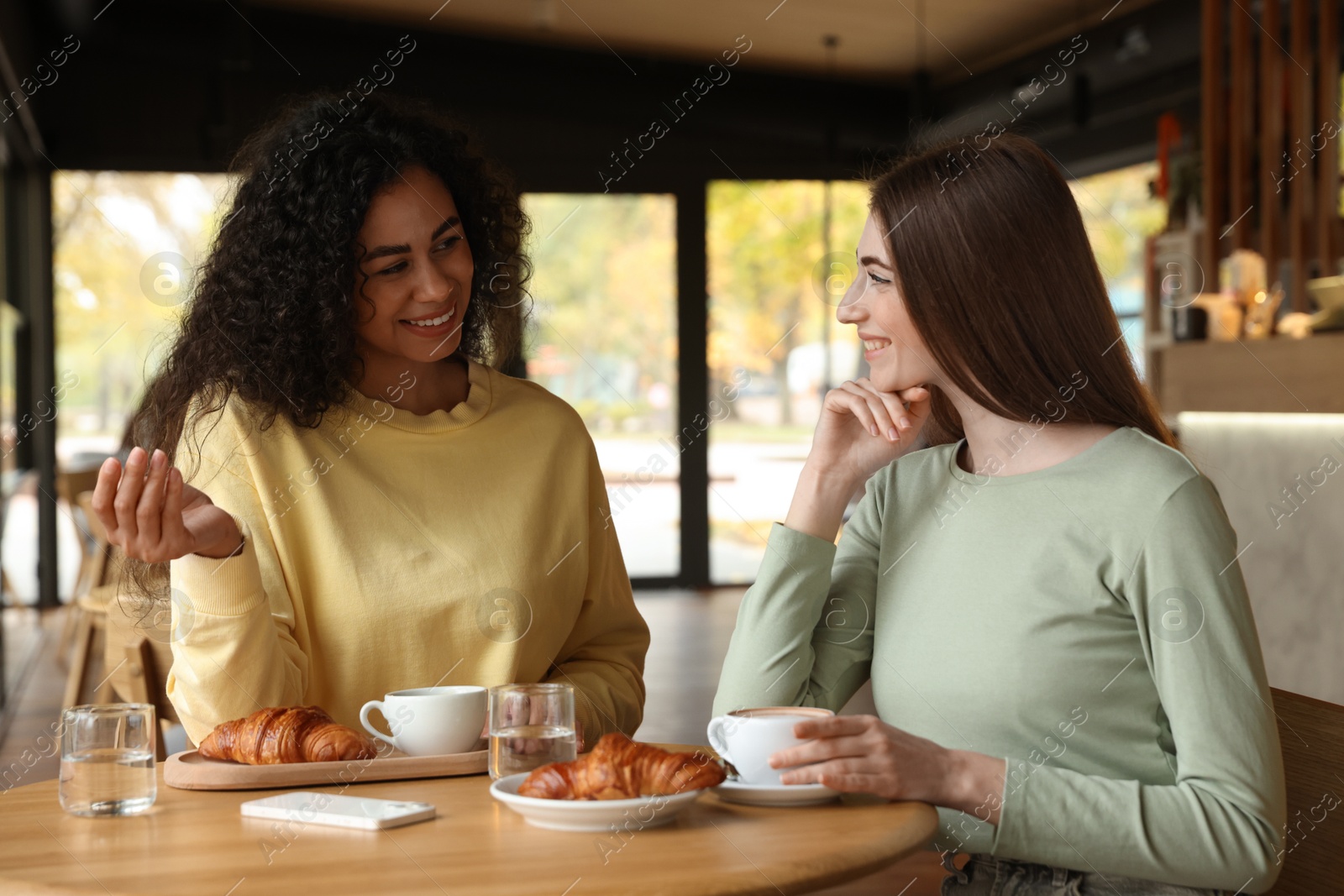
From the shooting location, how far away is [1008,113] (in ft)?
25.7

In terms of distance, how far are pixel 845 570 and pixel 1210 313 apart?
10.8 feet

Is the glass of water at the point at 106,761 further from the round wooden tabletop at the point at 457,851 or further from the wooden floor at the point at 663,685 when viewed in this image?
the wooden floor at the point at 663,685

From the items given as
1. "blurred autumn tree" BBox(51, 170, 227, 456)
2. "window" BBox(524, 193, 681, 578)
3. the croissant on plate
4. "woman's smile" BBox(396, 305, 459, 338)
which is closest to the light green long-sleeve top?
the croissant on plate

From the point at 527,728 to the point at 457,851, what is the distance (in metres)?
0.22

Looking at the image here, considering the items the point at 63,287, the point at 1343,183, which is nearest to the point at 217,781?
the point at 1343,183

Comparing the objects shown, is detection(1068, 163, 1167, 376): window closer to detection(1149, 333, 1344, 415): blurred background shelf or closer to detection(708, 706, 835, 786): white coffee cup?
detection(1149, 333, 1344, 415): blurred background shelf

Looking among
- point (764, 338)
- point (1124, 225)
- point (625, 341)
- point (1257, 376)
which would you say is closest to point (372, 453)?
point (1257, 376)

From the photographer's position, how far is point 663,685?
5527mm

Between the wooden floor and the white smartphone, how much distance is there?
154 centimetres

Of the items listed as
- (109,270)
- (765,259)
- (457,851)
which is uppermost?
(765,259)

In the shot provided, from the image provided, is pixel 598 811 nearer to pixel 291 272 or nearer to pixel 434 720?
pixel 434 720

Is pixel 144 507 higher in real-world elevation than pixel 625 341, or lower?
lower

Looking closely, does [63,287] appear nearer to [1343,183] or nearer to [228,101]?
[228,101]

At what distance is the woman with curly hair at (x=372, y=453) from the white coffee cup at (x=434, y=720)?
0.18 meters
